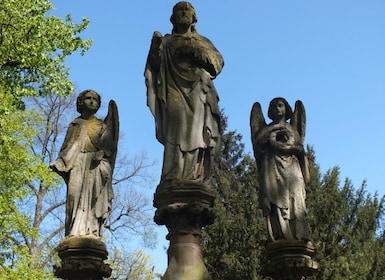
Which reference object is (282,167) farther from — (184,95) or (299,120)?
(184,95)

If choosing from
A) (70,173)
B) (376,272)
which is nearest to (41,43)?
(70,173)

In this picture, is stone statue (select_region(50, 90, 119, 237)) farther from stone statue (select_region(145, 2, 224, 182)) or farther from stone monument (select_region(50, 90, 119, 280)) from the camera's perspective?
stone statue (select_region(145, 2, 224, 182))

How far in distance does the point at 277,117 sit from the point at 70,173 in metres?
2.83

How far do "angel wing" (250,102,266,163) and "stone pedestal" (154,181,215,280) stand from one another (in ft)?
4.27

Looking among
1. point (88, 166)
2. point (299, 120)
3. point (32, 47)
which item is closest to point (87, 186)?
point (88, 166)

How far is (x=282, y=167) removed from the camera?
321 inches

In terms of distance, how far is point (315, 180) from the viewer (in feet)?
73.1

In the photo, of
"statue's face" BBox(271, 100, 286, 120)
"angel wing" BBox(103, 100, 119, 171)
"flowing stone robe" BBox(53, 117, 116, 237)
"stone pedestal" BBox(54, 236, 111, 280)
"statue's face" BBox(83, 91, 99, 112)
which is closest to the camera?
"stone pedestal" BBox(54, 236, 111, 280)

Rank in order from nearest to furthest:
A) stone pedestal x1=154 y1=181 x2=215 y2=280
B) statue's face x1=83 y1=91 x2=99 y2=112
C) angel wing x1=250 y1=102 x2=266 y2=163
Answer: stone pedestal x1=154 y1=181 x2=215 y2=280 < statue's face x1=83 y1=91 x2=99 y2=112 < angel wing x1=250 y1=102 x2=266 y2=163

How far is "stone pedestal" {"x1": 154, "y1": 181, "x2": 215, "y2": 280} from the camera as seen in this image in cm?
720

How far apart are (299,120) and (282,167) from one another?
2.75 ft

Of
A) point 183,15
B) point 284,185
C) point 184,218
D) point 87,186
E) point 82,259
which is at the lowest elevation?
point 82,259

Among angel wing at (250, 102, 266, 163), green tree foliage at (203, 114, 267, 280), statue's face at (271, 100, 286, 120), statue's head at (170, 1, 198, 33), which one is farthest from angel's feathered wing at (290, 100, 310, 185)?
green tree foliage at (203, 114, 267, 280)

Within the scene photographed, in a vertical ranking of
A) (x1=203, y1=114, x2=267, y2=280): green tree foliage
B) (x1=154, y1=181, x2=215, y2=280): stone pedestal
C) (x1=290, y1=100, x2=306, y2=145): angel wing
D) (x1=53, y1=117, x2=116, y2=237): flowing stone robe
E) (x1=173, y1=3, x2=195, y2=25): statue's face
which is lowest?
(x1=154, y1=181, x2=215, y2=280): stone pedestal
